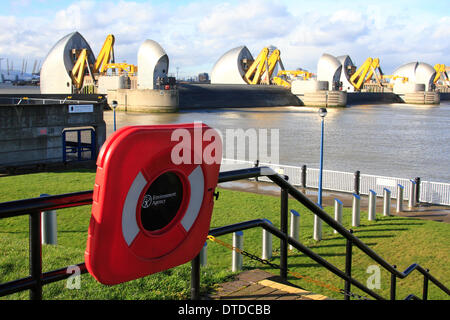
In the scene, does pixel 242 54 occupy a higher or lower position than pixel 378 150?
higher

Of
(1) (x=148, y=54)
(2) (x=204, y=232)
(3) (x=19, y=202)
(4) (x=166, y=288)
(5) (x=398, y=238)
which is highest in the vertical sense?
(1) (x=148, y=54)

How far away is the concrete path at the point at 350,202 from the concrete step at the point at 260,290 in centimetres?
1089

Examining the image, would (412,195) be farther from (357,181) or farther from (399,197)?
(357,181)

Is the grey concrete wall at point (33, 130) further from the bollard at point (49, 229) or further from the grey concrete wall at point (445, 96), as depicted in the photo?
the grey concrete wall at point (445, 96)

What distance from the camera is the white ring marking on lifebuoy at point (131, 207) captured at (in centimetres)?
208

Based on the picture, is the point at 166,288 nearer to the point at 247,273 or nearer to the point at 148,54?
the point at 247,273

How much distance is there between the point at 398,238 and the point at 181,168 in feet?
32.5

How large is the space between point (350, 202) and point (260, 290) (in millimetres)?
12077

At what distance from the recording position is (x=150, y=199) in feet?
7.36

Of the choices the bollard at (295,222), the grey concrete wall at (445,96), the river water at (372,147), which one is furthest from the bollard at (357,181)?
the grey concrete wall at (445,96)

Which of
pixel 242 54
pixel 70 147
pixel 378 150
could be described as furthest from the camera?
pixel 242 54

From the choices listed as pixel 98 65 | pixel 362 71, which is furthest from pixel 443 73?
pixel 98 65

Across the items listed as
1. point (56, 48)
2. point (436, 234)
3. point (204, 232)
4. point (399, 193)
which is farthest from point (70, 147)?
point (56, 48)

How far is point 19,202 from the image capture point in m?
→ 1.98
